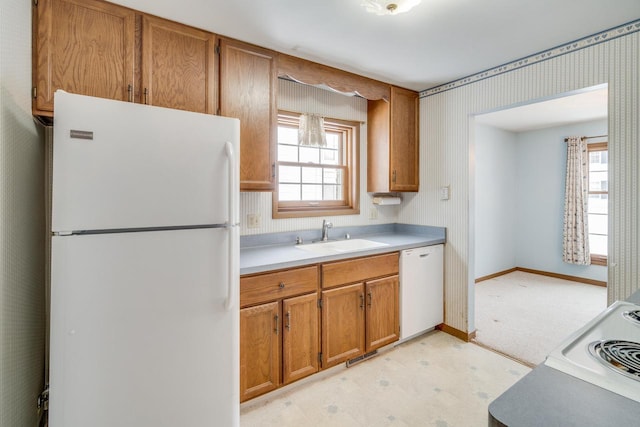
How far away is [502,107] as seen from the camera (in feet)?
8.18

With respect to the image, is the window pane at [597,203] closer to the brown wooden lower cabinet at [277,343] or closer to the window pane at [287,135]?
the window pane at [287,135]

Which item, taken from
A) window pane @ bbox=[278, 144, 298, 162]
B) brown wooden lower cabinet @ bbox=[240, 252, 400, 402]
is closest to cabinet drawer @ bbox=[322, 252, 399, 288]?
brown wooden lower cabinet @ bbox=[240, 252, 400, 402]

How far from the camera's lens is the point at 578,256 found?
4.45 metres

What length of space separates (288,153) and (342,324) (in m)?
1.52

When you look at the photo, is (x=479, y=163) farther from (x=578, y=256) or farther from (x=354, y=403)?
(x=354, y=403)

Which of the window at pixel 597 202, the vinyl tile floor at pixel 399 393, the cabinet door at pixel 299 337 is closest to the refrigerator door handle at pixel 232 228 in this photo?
the cabinet door at pixel 299 337

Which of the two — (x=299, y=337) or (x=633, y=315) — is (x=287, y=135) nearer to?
(x=299, y=337)

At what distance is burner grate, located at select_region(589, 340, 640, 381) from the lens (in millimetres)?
702

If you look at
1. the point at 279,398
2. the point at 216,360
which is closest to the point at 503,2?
the point at 216,360

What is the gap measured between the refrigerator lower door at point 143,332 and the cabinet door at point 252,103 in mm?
782

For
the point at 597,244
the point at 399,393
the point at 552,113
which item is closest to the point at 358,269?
the point at 399,393

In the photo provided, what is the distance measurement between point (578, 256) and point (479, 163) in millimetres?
1983

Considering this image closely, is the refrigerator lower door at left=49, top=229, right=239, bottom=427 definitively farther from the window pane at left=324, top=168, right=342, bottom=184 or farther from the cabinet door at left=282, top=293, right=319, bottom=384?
the window pane at left=324, top=168, right=342, bottom=184

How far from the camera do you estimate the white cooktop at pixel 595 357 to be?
66 cm
